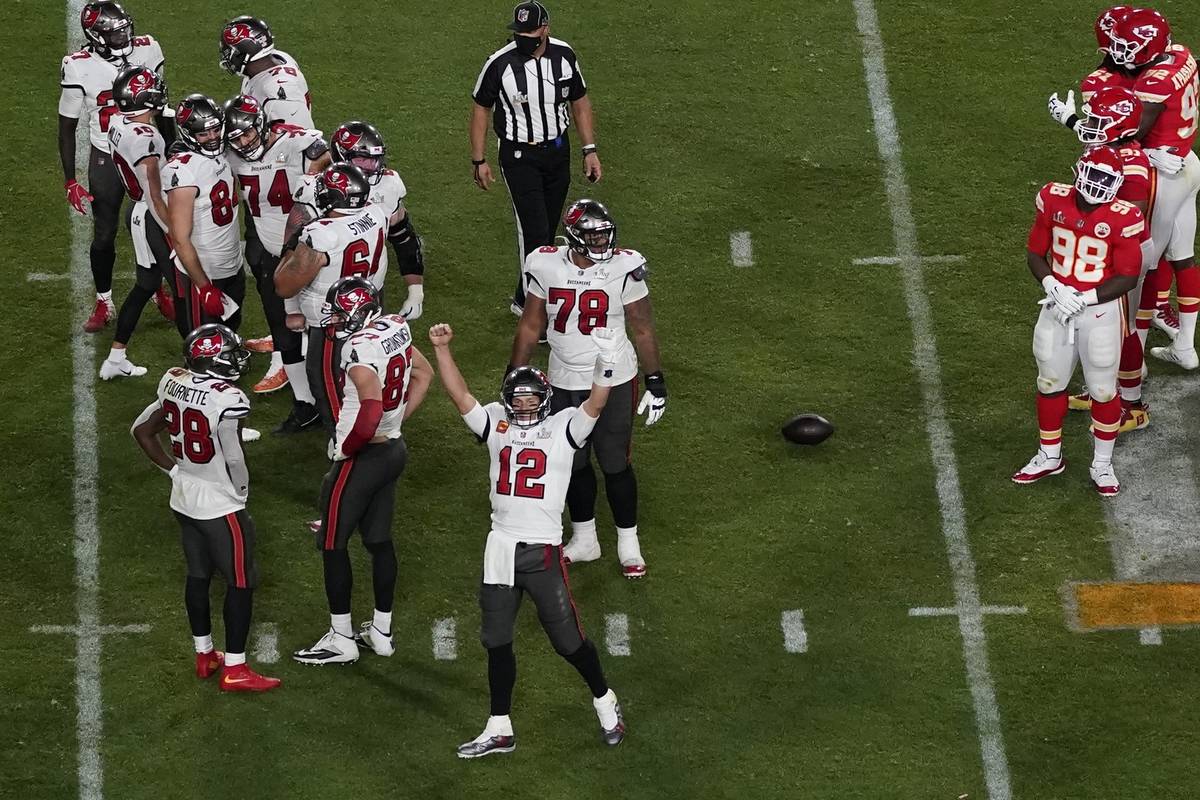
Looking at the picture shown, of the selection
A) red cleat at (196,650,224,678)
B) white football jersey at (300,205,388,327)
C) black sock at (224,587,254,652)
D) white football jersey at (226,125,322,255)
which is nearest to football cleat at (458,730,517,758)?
black sock at (224,587,254,652)

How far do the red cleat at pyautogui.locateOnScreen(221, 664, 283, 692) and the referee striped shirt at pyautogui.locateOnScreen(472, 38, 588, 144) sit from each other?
3220mm

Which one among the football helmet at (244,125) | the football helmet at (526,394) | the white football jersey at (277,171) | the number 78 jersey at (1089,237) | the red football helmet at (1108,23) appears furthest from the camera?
the red football helmet at (1108,23)

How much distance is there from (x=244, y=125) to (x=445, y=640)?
2.61 metres

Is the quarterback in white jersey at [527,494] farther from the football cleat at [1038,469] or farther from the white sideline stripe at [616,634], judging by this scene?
the football cleat at [1038,469]

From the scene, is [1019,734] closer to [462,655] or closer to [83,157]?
[462,655]

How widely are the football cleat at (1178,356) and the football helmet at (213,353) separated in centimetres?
490

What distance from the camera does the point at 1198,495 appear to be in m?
9.67

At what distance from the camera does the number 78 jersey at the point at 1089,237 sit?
918 cm

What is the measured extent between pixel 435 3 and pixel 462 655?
542cm

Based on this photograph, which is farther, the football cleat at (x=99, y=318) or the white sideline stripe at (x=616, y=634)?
the football cleat at (x=99, y=318)

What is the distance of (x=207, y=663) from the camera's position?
8797 mm

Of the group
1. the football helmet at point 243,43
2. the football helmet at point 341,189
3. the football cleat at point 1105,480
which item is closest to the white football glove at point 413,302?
the football helmet at point 341,189

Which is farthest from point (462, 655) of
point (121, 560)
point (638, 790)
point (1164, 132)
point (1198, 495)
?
point (1164, 132)

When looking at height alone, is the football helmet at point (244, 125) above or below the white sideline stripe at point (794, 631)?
above
